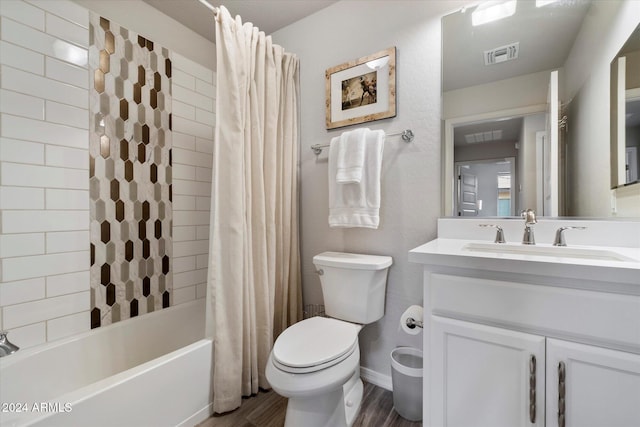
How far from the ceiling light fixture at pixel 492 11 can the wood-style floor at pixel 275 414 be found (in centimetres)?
203

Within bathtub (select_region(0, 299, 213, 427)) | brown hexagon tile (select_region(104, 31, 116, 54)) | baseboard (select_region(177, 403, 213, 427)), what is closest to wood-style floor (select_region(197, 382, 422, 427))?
baseboard (select_region(177, 403, 213, 427))

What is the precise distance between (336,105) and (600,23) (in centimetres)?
126

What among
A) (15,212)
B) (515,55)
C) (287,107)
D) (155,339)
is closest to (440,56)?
(515,55)

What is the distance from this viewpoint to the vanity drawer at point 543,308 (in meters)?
0.73

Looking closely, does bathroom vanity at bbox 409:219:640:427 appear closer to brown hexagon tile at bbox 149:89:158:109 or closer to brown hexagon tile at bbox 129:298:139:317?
brown hexagon tile at bbox 129:298:139:317

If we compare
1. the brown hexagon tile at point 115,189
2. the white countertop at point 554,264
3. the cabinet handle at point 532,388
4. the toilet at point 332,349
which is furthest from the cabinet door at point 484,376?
the brown hexagon tile at point 115,189

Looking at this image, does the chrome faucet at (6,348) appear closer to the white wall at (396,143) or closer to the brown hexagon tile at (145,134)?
Result: the brown hexagon tile at (145,134)

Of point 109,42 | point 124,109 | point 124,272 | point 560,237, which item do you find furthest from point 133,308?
point 560,237

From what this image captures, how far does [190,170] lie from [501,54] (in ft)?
6.53

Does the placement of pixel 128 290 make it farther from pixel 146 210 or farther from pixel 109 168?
pixel 109 168

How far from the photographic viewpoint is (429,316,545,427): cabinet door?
0.83 m

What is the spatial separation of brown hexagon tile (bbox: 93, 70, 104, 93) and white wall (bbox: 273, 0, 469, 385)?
123 cm

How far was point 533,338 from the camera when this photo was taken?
32.5 inches

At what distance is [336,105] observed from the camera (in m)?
1.83
